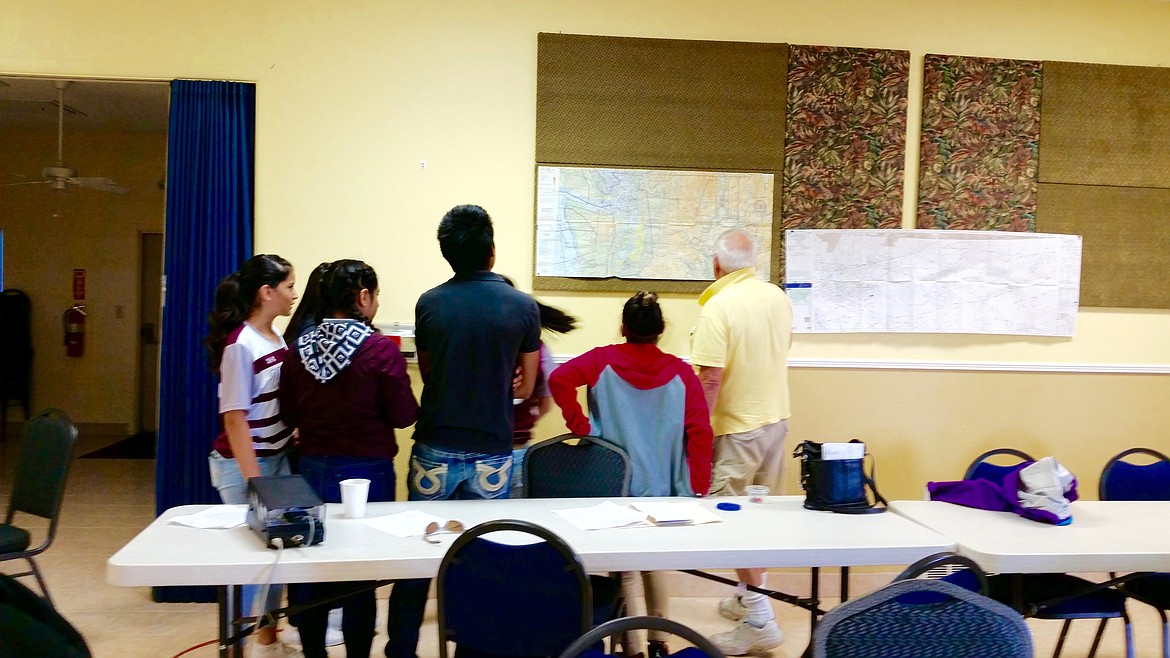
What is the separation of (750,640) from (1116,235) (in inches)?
112

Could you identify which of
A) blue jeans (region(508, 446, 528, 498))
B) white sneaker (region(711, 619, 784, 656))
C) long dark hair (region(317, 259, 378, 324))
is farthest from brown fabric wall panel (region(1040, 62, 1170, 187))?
long dark hair (region(317, 259, 378, 324))

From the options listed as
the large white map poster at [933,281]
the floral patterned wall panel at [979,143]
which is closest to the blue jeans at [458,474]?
the large white map poster at [933,281]

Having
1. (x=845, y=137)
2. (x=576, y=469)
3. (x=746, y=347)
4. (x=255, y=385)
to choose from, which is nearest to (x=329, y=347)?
(x=255, y=385)

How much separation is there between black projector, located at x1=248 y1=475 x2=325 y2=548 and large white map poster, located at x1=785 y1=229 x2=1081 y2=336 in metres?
2.67

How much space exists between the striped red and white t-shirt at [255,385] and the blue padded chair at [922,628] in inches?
76.2

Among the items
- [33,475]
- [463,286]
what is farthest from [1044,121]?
[33,475]

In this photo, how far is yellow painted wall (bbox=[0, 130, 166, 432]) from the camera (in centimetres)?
822

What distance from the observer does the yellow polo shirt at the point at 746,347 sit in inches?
134

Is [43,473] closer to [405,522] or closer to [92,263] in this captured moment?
[405,522]

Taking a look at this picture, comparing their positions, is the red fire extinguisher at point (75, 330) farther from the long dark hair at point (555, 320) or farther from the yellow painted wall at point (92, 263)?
the long dark hair at point (555, 320)

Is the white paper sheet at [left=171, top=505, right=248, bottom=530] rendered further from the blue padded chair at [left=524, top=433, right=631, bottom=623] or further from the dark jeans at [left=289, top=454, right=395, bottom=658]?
the blue padded chair at [left=524, top=433, right=631, bottom=623]

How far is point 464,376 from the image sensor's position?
2609 millimetres

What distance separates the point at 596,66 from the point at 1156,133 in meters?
2.91

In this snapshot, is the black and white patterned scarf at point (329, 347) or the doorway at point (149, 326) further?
the doorway at point (149, 326)
